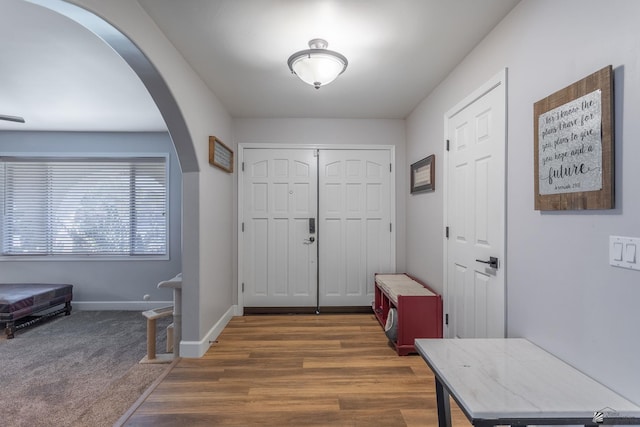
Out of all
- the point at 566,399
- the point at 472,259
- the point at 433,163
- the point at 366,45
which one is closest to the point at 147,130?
the point at 366,45

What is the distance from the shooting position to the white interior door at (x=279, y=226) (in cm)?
386

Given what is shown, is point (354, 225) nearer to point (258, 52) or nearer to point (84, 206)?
point (258, 52)

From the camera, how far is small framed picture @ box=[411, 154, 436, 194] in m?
3.03

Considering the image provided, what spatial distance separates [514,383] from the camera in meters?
1.17

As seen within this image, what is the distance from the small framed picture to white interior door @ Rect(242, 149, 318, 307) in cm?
116

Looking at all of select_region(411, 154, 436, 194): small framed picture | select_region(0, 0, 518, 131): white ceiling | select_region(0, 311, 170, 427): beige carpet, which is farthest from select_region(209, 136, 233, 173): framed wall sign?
select_region(411, 154, 436, 194): small framed picture

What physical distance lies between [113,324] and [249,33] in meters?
3.65

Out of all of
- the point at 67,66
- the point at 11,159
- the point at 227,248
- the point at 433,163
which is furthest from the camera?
the point at 11,159

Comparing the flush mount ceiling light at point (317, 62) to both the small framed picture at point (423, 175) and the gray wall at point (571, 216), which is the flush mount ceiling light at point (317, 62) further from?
the small framed picture at point (423, 175)

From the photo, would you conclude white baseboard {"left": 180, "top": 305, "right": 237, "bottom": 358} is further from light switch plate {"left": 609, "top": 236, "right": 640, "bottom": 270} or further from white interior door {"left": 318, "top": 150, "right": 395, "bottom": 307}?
light switch plate {"left": 609, "top": 236, "right": 640, "bottom": 270}

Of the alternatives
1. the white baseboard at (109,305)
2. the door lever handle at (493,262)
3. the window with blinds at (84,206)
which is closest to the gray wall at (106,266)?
the white baseboard at (109,305)

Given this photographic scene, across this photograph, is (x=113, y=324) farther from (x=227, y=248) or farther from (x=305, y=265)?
(x=305, y=265)

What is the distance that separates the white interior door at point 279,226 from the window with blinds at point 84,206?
4.62 feet

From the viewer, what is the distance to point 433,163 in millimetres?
3016
